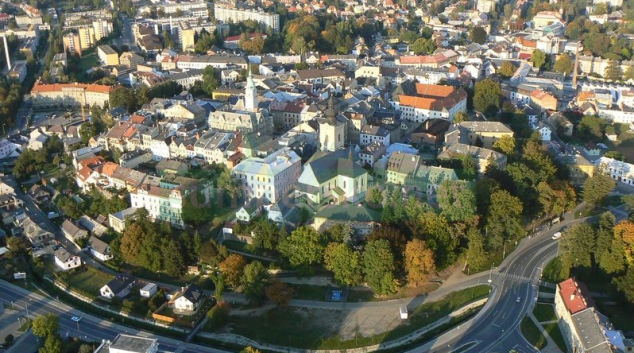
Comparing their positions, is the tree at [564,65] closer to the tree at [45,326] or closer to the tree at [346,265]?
the tree at [346,265]

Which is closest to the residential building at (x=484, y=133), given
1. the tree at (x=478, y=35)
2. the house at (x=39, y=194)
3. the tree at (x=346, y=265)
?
the tree at (x=346, y=265)

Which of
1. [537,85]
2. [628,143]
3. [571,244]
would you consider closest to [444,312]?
[571,244]

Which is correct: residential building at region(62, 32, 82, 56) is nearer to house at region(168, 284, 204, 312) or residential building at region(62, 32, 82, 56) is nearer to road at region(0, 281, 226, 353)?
road at region(0, 281, 226, 353)

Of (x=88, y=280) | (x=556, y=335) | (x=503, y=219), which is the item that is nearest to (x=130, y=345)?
(x=88, y=280)

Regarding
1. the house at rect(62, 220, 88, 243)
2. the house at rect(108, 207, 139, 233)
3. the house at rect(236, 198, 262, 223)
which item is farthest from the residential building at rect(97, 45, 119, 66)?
the house at rect(236, 198, 262, 223)

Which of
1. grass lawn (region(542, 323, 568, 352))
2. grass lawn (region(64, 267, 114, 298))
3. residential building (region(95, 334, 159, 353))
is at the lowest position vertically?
grass lawn (region(64, 267, 114, 298))
